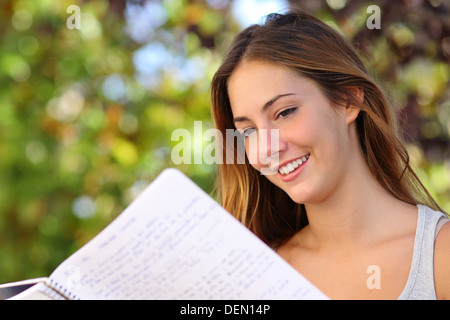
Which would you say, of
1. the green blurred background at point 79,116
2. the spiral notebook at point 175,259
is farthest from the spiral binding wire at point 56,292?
the green blurred background at point 79,116

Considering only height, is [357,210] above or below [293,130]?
below

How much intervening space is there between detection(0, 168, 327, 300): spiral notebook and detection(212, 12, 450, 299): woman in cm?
46

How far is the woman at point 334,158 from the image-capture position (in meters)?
1.25

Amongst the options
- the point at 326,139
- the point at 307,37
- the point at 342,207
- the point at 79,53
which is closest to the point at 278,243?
the point at 342,207

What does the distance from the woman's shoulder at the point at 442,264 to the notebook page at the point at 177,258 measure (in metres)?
0.47

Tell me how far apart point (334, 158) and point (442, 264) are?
0.32m

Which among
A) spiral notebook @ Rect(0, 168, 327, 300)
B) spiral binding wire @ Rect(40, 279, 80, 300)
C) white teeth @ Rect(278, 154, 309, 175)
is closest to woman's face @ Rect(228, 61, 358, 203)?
white teeth @ Rect(278, 154, 309, 175)

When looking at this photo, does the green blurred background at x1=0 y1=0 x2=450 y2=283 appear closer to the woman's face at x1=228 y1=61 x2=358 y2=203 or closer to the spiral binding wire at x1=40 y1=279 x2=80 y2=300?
the woman's face at x1=228 y1=61 x2=358 y2=203

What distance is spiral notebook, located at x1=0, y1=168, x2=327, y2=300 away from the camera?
813 millimetres

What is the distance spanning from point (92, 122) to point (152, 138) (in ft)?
0.94

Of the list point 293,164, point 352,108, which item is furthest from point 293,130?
point 352,108

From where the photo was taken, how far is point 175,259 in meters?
0.83

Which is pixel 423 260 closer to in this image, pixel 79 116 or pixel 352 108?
pixel 352 108

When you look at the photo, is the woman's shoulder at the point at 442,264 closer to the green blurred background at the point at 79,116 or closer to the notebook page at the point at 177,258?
the notebook page at the point at 177,258
